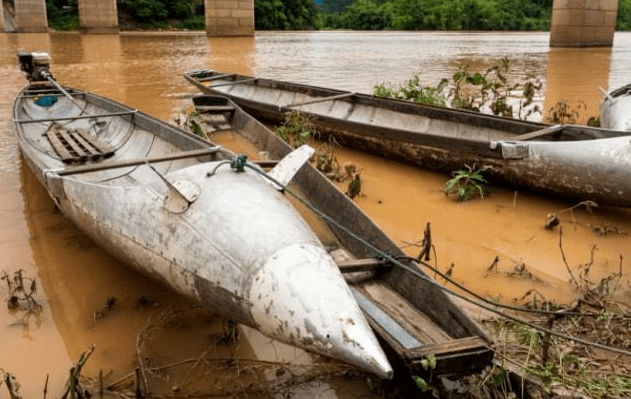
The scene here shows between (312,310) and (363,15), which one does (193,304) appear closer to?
(312,310)

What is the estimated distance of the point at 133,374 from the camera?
9.57ft

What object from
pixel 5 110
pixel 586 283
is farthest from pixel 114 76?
pixel 586 283

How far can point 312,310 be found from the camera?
8.17ft

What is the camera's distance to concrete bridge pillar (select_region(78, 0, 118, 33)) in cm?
3697

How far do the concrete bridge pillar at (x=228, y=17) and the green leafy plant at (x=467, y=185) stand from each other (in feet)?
91.4

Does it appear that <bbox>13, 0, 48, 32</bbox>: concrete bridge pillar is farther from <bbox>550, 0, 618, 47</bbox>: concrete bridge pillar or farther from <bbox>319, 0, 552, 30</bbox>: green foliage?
<bbox>319, 0, 552, 30</bbox>: green foliage

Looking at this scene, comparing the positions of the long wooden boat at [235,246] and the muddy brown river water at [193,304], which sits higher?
the long wooden boat at [235,246]

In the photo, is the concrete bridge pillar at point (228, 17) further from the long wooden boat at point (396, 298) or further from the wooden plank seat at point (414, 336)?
the wooden plank seat at point (414, 336)

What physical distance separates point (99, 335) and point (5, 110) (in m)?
8.02

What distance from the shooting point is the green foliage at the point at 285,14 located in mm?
51031

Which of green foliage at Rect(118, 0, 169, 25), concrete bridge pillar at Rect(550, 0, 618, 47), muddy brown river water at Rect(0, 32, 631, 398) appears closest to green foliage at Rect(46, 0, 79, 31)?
green foliage at Rect(118, 0, 169, 25)

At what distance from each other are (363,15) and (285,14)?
12.4m

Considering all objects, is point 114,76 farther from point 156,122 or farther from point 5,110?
point 156,122

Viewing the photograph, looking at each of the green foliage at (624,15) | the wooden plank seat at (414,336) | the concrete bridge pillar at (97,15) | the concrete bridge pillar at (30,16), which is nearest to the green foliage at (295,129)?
the wooden plank seat at (414,336)
